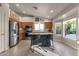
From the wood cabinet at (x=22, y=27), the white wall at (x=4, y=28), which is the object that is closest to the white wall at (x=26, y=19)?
the wood cabinet at (x=22, y=27)

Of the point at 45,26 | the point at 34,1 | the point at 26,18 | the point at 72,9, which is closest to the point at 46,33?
the point at 45,26

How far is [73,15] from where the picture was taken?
1.98 metres

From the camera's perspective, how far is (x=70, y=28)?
6.82 ft

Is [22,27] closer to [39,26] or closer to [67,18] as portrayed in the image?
[39,26]

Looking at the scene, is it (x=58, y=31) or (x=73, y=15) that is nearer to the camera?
(x=73, y=15)

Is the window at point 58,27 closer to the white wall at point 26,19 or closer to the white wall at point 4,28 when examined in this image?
the white wall at point 26,19

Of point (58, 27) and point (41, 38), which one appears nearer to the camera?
point (58, 27)

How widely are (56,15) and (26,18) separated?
0.55 metres

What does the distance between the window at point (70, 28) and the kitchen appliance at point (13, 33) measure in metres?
0.89

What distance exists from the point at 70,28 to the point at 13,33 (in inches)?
40.8

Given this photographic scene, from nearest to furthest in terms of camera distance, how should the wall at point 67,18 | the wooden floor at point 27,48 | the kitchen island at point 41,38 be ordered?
the wall at point 67,18
the wooden floor at point 27,48
the kitchen island at point 41,38

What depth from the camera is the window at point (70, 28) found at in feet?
6.54

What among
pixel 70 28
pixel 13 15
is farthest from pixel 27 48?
pixel 70 28

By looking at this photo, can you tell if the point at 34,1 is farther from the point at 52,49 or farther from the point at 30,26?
the point at 52,49
